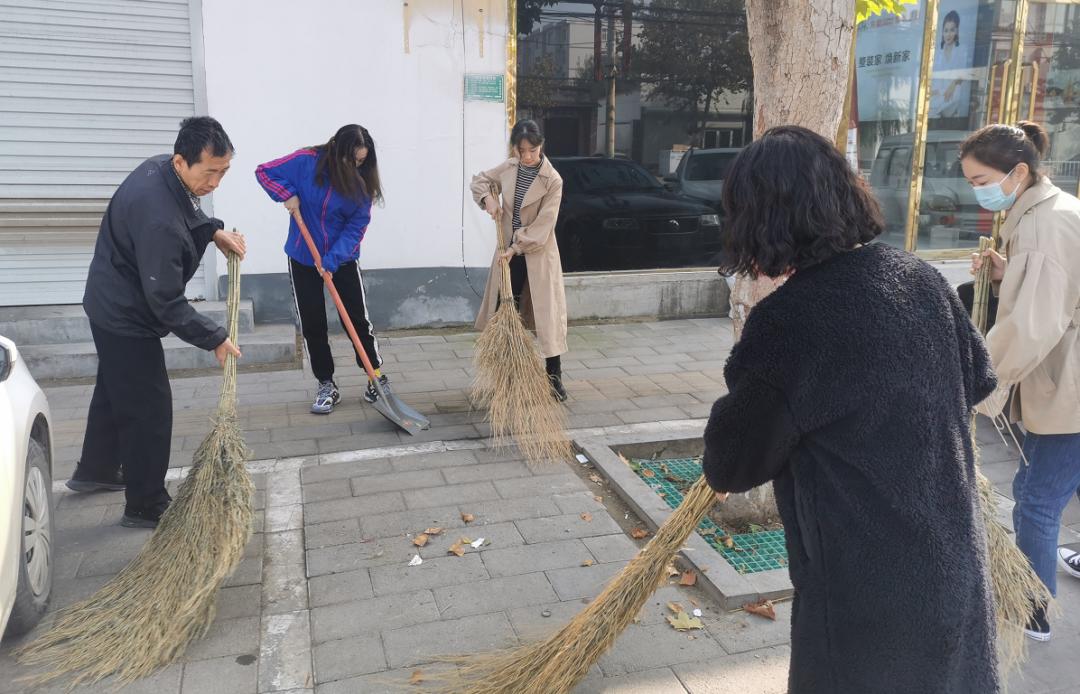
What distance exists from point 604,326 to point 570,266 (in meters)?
0.68

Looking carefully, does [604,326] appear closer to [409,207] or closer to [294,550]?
[409,207]

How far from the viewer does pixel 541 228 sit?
553 centimetres

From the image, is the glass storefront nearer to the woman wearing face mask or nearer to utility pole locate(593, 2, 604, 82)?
utility pole locate(593, 2, 604, 82)

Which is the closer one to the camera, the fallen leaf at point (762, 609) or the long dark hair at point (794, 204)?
the long dark hair at point (794, 204)

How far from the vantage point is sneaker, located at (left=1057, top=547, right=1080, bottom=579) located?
3.60m

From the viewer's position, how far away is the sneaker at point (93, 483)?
13.5ft

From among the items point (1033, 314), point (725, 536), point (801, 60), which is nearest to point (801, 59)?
point (801, 60)

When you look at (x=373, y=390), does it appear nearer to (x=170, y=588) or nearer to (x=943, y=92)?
(x=170, y=588)

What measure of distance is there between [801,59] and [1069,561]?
248 cm

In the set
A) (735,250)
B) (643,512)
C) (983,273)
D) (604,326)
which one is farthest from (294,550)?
(604,326)

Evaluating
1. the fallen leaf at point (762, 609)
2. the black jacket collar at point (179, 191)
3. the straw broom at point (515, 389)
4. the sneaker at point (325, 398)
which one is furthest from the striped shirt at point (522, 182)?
the fallen leaf at point (762, 609)

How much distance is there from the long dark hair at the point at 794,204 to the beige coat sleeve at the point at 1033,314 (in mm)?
1314

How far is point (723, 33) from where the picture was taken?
838 cm

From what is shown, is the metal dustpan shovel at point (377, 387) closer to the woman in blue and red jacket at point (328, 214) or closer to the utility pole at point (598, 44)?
the woman in blue and red jacket at point (328, 214)
